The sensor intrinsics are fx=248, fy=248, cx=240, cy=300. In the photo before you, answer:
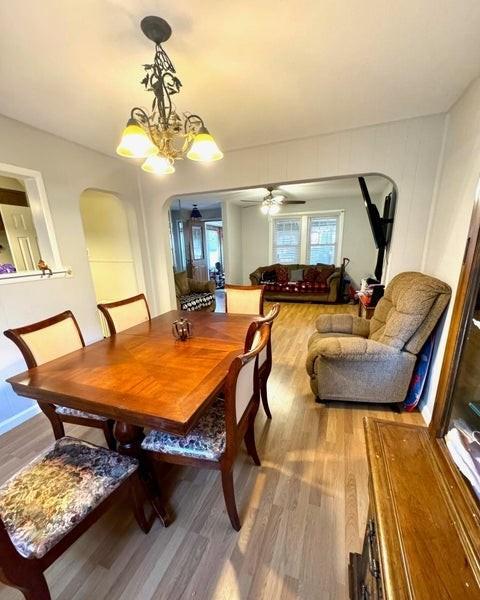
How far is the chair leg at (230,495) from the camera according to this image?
1.19 m

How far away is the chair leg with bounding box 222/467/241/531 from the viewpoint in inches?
47.0

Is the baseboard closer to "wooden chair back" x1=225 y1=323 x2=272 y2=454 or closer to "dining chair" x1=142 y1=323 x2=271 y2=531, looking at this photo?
"dining chair" x1=142 y1=323 x2=271 y2=531

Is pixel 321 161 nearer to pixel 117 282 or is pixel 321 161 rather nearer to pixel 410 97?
pixel 410 97

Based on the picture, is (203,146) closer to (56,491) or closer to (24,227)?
(56,491)

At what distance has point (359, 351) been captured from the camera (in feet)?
6.32

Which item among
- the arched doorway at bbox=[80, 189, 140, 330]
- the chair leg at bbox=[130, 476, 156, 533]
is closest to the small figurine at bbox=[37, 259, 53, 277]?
the arched doorway at bbox=[80, 189, 140, 330]

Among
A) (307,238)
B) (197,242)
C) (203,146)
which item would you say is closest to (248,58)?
(203,146)

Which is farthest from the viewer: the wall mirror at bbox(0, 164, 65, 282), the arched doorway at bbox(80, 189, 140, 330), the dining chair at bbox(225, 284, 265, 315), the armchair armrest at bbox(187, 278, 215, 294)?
the armchair armrest at bbox(187, 278, 215, 294)

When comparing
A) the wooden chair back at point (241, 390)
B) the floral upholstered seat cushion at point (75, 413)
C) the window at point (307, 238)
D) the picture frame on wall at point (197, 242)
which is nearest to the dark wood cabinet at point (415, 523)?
the wooden chair back at point (241, 390)

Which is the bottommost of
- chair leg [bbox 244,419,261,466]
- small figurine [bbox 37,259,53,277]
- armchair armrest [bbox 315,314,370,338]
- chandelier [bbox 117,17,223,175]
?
chair leg [bbox 244,419,261,466]

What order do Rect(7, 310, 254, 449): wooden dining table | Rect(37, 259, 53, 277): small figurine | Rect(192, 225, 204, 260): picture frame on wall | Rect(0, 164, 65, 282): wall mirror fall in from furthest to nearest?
1. Rect(192, 225, 204, 260): picture frame on wall
2. Rect(37, 259, 53, 277): small figurine
3. Rect(0, 164, 65, 282): wall mirror
4. Rect(7, 310, 254, 449): wooden dining table

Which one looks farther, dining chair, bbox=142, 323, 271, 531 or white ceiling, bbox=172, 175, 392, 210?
white ceiling, bbox=172, 175, 392, 210

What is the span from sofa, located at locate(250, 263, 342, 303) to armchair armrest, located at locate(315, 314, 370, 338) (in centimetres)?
315

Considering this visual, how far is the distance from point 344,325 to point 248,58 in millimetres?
2314
